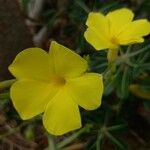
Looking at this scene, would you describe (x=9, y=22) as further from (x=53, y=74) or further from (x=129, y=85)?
(x=53, y=74)

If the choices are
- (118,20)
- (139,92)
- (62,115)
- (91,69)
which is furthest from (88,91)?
(139,92)

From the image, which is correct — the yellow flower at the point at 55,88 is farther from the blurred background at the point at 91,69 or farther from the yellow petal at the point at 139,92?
the yellow petal at the point at 139,92

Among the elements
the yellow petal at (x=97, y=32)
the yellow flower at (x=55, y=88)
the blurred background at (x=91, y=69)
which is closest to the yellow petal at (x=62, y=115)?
the yellow flower at (x=55, y=88)

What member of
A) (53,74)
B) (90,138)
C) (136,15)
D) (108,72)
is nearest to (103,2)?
(136,15)

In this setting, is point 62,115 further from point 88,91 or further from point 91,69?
point 91,69

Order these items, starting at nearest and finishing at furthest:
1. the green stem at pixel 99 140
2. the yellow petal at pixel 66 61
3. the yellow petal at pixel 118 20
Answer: the yellow petal at pixel 66 61
the yellow petal at pixel 118 20
the green stem at pixel 99 140

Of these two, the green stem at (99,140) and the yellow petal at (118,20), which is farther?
the green stem at (99,140)
